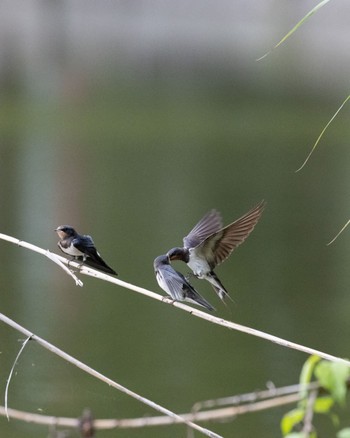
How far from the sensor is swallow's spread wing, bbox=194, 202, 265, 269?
383 cm

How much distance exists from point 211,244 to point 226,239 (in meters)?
0.11

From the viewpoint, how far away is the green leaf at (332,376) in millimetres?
1502

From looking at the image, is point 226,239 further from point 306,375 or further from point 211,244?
point 306,375

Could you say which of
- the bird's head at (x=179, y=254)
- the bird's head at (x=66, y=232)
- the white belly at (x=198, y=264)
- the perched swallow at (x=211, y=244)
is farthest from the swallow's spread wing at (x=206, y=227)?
the bird's head at (x=66, y=232)

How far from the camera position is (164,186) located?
64.0 feet

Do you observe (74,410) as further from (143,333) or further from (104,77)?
(104,77)

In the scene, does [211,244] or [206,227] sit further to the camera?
[206,227]

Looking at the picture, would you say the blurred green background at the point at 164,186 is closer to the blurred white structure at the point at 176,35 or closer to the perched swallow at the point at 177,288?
the blurred white structure at the point at 176,35

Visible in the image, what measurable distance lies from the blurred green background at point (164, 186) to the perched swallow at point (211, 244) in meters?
2.13

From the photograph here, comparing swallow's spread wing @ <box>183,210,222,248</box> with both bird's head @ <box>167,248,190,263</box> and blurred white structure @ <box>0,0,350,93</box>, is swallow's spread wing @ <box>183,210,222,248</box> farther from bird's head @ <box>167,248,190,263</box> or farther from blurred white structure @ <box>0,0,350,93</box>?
blurred white structure @ <box>0,0,350,93</box>

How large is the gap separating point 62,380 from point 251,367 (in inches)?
63.7

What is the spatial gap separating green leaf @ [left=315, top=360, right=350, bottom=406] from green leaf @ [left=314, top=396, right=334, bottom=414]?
2cm

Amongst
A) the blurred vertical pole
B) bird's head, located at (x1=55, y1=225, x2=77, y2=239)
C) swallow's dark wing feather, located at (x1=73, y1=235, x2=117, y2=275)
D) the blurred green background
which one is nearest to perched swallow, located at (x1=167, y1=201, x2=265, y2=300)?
swallow's dark wing feather, located at (x1=73, y1=235, x2=117, y2=275)

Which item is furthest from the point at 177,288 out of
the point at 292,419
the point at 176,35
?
the point at 176,35
